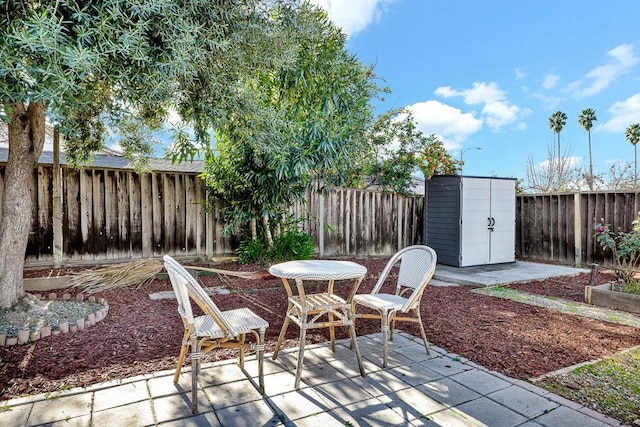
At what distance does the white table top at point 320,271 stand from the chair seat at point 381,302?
307mm

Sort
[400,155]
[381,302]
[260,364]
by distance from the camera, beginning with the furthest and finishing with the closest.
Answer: [400,155], [381,302], [260,364]

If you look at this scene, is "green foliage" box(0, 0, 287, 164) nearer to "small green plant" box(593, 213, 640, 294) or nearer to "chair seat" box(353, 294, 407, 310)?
"chair seat" box(353, 294, 407, 310)

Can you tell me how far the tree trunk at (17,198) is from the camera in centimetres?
317

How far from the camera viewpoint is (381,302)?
273 cm

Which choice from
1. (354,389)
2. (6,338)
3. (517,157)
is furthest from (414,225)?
(517,157)

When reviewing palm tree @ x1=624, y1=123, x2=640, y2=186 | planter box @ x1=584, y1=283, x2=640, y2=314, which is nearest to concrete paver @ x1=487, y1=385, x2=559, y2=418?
planter box @ x1=584, y1=283, x2=640, y2=314

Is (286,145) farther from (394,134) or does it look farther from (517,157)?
(517,157)

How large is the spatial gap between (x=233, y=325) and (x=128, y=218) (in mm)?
4135

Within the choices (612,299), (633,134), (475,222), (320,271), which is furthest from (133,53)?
(633,134)

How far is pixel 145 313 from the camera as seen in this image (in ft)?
11.6

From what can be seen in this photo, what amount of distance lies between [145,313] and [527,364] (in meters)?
3.41

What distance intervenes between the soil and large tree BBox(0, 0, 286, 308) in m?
1.01

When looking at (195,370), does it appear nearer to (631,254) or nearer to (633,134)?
(631,254)

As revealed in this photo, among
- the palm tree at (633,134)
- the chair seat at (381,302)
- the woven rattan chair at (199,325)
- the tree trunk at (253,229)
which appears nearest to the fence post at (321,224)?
the tree trunk at (253,229)
